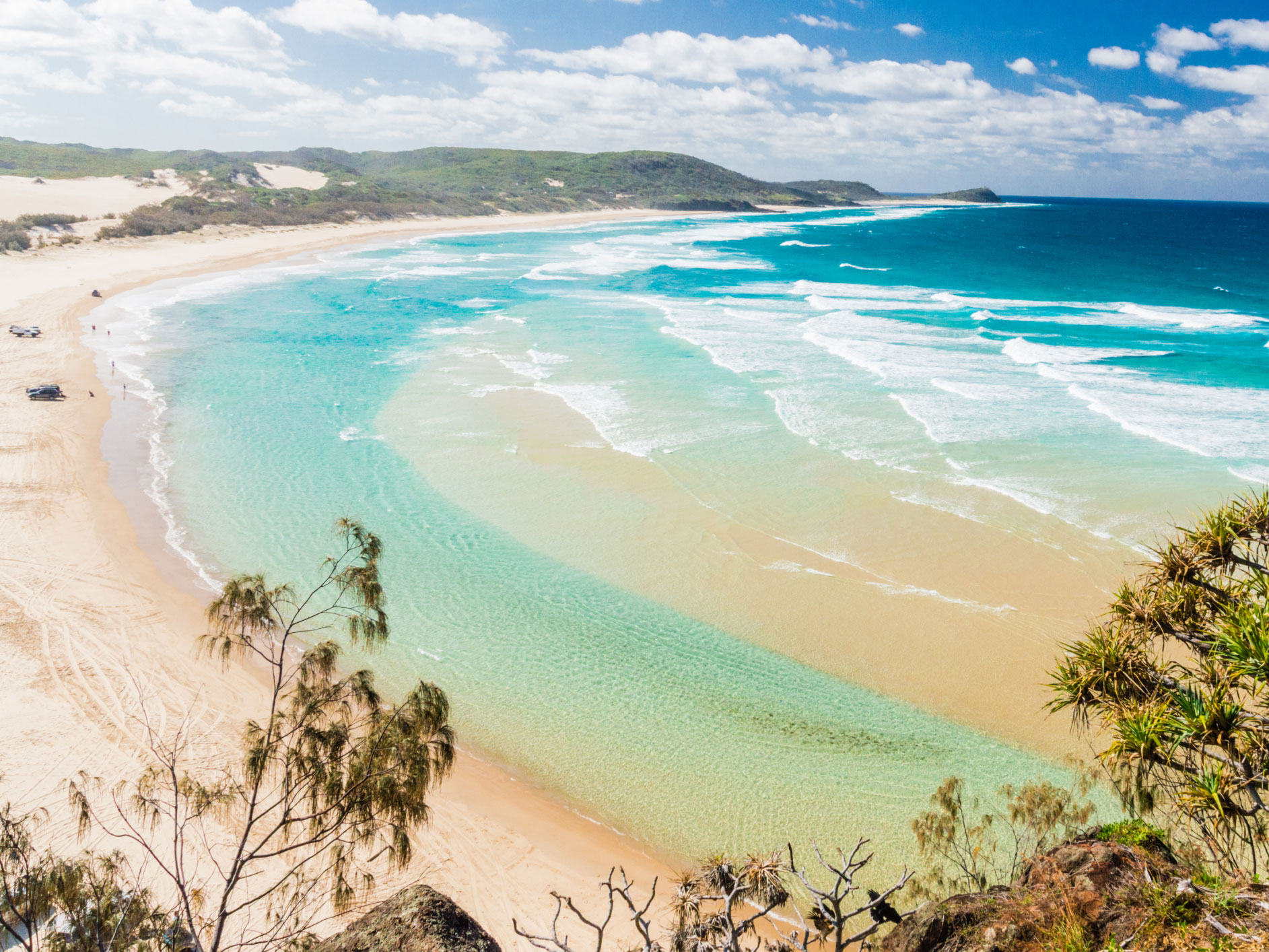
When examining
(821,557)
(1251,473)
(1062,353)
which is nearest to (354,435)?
(821,557)

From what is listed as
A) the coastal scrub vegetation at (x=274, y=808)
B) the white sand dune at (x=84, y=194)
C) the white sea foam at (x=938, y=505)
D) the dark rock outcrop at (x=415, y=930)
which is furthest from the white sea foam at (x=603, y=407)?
the white sand dune at (x=84, y=194)

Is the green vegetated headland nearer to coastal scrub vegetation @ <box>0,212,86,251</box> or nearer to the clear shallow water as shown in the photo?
coastal scrub vegetation @ <box>0,212,86,251</box>

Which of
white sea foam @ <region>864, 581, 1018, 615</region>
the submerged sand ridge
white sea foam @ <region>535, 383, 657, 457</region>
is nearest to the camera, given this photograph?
the submerged sand ridge

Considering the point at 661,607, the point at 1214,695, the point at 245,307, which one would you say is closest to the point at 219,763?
the point at 661,607

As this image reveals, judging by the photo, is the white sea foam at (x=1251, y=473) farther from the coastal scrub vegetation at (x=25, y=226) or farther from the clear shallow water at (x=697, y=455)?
the coastal scrub vegetation at (x=25, y=226)

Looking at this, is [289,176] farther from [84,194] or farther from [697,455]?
[697,455]

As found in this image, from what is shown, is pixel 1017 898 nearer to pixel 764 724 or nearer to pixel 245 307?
pixel 764 724

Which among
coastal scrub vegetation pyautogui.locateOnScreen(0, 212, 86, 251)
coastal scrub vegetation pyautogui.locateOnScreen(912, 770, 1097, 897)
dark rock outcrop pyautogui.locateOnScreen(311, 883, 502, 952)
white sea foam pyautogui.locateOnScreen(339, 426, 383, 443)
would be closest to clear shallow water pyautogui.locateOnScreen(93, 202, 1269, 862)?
white sea foam pyautogui.locateOnScreen(339, 426, 383, 443)
